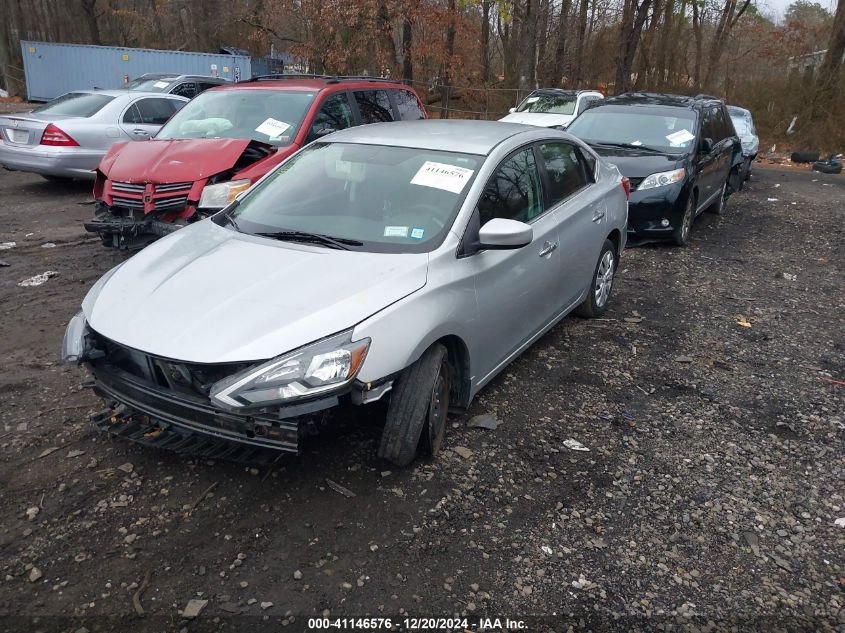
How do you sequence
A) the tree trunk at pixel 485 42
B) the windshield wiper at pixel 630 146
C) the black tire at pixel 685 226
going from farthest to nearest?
the tree trunk at pixel 485 42
the windshield wiper at pixel 630 146
the black tire at pixel 685 226

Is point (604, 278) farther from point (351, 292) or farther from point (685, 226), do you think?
point (685, 226)

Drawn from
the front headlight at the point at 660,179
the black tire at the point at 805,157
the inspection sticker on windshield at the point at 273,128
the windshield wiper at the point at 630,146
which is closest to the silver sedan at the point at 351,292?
the inspection sticker on windshield at the point at 273,128

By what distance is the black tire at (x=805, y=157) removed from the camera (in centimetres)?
1909

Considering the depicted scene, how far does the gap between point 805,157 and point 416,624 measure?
20.6m

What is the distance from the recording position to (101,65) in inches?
1011

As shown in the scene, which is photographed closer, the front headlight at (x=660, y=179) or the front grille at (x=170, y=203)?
the front grille at (x=170, y=203)

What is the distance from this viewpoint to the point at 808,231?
33.7 ft

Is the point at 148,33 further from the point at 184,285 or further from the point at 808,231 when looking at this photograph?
the point at 184,285

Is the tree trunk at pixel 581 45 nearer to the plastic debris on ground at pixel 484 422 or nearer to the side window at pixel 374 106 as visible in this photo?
the side window at pixel 374 106

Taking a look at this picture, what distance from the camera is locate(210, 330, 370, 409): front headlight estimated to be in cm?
289

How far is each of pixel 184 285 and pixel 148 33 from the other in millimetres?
40279

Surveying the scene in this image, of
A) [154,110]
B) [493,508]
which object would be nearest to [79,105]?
[154,110]

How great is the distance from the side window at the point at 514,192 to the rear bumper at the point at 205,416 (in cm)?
167

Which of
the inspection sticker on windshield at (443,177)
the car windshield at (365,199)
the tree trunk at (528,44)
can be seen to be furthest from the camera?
the tree trunk at (528,44)
